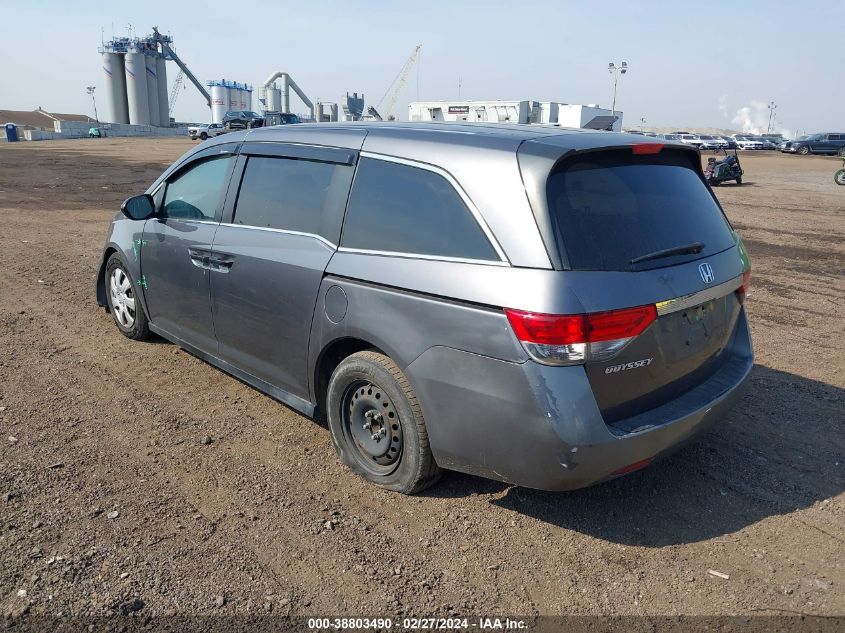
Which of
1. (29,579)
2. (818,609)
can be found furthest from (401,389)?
(818,609)

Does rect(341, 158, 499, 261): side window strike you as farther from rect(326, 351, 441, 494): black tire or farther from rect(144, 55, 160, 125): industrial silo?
rect(144, 55, 160, 125): industrial silo

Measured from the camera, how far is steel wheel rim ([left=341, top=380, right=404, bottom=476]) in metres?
3.30

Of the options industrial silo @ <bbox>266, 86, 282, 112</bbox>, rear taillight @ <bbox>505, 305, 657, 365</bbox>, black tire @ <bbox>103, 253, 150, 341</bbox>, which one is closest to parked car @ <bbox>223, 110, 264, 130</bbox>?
black tire @ <bbox>103, 253, 150, 341</bbox>

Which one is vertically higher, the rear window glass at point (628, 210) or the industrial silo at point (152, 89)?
the industrial silo at point (152, 89)

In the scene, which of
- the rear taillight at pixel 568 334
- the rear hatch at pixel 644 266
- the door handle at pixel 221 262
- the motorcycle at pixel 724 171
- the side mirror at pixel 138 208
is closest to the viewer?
the rear taillight at pixel 568 334

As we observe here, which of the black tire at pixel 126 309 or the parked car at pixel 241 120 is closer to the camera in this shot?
the black tire at pixel 126 309

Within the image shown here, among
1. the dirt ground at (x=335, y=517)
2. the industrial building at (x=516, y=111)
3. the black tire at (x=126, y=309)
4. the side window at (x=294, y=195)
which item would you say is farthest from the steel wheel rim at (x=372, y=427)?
the industrial building at (x=516, y=111)

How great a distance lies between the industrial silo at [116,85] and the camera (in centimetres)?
8988

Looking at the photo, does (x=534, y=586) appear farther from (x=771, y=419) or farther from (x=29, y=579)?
(x=771, y=419)

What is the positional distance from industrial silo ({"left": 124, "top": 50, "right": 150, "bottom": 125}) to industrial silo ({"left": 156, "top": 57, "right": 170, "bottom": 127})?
2.40 meters

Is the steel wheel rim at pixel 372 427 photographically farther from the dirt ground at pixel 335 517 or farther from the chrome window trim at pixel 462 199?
the chrome window trim at pixel 462 199

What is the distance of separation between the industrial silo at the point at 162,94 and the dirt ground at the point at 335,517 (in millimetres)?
98790

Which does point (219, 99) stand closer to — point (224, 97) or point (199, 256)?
point (224, 97)

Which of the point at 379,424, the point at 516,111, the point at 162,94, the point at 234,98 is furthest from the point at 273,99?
the point at 379,424
